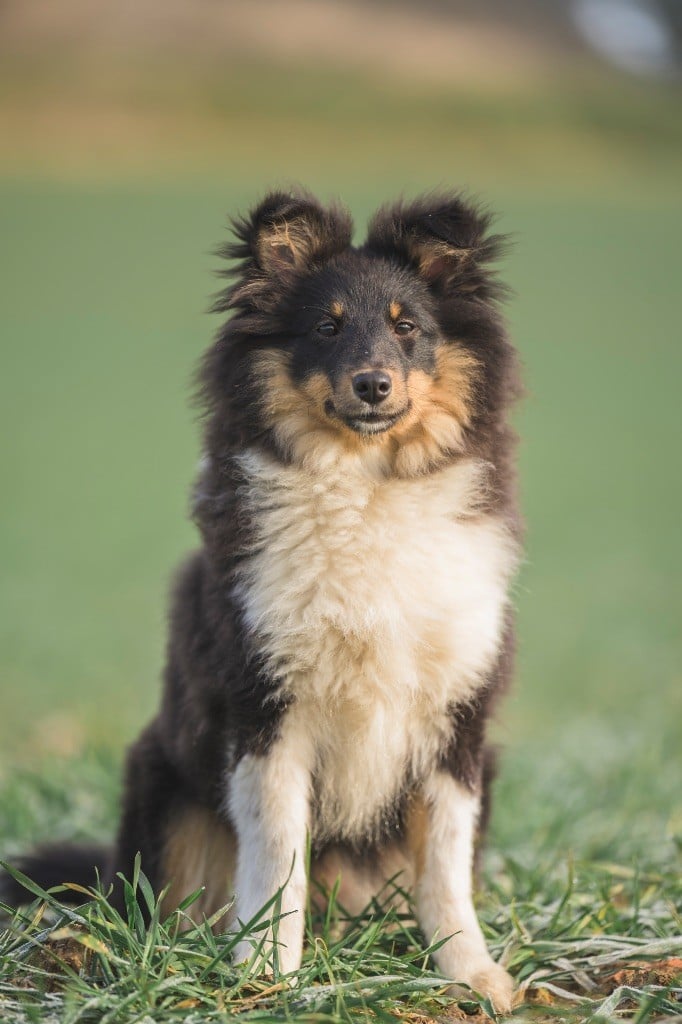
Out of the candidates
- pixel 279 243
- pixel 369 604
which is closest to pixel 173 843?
pixel 369 604

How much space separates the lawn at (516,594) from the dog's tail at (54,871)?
0.40 m

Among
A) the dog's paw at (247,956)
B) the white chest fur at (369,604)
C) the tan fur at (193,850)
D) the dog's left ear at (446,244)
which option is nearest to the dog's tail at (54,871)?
the tan fur at (193,850)

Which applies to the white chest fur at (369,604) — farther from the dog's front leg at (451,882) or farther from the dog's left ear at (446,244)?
the dog's left ear at (446,244)

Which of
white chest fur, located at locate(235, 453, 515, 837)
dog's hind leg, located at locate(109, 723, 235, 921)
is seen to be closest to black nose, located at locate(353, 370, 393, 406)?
→ white chest fur, located at locate(235, 453, 515, 837)

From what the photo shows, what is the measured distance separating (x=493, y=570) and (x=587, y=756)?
138 inches

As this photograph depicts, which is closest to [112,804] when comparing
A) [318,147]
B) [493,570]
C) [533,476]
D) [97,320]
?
[493,570]

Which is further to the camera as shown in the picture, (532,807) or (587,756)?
(587,756)

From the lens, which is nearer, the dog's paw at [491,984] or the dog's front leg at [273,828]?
the dog's paw at [491,984]

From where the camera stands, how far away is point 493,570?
152 inches

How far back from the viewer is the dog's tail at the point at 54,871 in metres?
4.38

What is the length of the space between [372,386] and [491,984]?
1.91 metres

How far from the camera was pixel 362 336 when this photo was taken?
A: 3.82 meters

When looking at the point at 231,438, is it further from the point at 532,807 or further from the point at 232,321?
the point at 532,807

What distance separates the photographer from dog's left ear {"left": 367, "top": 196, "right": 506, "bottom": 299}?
400cm
